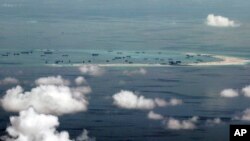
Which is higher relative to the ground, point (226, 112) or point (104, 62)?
point (104, 62)

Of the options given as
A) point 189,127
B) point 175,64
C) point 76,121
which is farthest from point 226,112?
point 175,64

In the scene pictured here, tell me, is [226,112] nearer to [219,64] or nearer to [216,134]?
[216,134]

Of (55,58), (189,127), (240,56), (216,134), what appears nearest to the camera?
(216,134)

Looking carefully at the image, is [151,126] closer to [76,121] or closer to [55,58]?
[76,121]

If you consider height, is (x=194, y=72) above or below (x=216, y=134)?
above

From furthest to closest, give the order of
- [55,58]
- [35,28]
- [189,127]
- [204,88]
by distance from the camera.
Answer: [35,28] → [55,58] → [204,88] → [189,127]

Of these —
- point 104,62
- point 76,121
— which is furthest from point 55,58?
point 76,121

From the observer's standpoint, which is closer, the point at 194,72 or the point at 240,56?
the point at 194,72

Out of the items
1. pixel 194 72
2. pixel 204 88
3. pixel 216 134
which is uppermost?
pixel 194 72

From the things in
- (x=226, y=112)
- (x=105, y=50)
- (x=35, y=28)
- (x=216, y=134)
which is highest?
(x=35, y=28)
